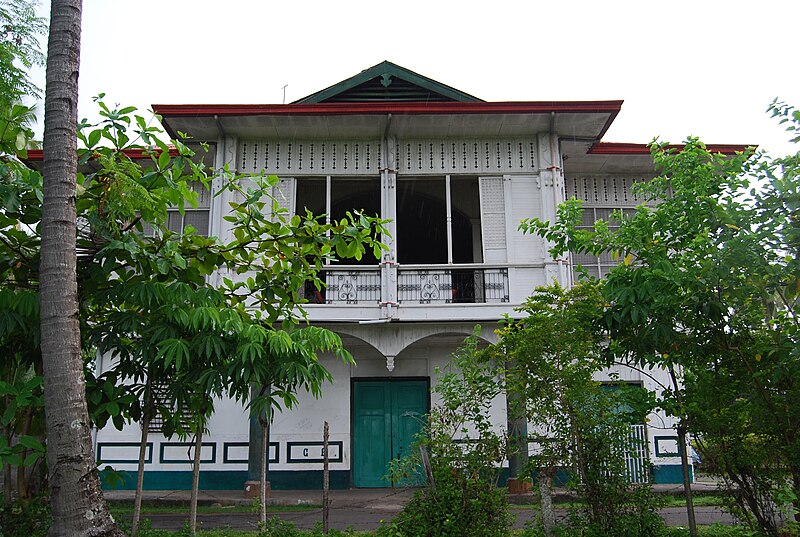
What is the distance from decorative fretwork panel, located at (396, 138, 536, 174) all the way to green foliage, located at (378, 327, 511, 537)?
6.59 meters

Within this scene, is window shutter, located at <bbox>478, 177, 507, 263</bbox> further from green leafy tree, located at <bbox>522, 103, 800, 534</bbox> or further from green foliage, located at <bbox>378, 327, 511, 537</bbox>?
green foliage, located at <bbox>378, 327, 511, 537</bbox>

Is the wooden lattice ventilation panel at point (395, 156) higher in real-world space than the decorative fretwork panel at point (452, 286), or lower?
higher

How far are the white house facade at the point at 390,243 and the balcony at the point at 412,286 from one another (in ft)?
0.09

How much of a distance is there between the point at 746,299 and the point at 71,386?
622cm

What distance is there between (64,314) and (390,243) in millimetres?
7737

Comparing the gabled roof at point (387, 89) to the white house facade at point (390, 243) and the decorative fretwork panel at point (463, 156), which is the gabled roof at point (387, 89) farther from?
the decorative fretwork panel at point (463, 156)

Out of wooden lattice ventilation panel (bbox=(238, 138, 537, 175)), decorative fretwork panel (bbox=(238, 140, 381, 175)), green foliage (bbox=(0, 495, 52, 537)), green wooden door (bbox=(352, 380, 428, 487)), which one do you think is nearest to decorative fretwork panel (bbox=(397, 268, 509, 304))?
wooden lattice ventilation panel (bbox=(238, 138, 537, 175))

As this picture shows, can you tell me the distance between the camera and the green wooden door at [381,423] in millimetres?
13570

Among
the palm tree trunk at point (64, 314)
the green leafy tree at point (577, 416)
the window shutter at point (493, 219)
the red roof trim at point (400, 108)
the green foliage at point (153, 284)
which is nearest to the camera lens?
the palm tree trunk at point (64, 314)

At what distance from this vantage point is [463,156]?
44.0 feet

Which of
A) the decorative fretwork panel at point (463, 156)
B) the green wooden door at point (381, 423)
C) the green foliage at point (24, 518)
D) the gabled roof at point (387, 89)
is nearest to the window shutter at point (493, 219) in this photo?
the decorative fretwork panel at point (463, 156)

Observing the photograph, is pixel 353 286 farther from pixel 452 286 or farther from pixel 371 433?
pixel 371 433

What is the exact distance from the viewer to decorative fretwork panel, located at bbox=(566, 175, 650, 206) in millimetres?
14789

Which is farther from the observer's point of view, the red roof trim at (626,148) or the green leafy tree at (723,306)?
the red roof trim at (626,148)
